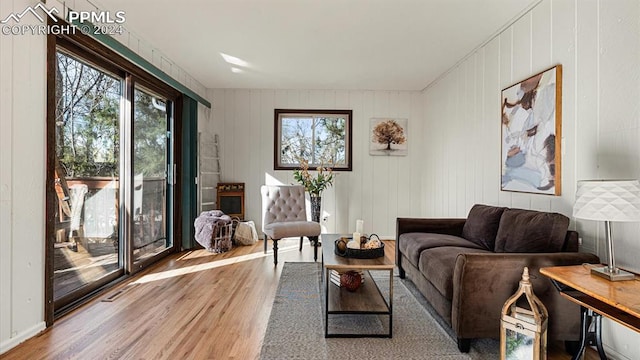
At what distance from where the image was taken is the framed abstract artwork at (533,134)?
2469 millimetres

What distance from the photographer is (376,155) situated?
18.2ft

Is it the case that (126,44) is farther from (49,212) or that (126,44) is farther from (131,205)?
(49,212)

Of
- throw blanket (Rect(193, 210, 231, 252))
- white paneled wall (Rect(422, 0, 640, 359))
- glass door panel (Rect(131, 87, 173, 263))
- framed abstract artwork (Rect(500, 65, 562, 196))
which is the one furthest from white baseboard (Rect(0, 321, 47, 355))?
framed abstract artwork (Rect(500, 65, 562, 196))

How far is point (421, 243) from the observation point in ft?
9.55

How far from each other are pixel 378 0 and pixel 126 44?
8.05ft

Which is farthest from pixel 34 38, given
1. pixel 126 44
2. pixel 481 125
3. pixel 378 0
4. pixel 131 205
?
pixel 481 125

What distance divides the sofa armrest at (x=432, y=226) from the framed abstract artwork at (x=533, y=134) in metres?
0.61

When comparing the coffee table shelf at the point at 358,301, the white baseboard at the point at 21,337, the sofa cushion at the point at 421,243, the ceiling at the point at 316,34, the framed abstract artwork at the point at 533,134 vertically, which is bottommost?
the white baseboard at the point at 21,337

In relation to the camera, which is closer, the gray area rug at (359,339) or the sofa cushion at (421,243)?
the gray area rug at (359,339)

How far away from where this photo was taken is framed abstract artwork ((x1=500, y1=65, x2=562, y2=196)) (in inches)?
97.2

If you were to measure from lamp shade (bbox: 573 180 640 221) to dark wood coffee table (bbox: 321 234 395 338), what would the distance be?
1.11m

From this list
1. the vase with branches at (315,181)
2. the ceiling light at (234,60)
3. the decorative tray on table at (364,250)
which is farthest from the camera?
the vase with branches at (315,181)

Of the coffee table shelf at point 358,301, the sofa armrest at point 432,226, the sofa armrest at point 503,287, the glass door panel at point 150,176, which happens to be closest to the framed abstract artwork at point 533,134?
the sofa armrest at point 432,226

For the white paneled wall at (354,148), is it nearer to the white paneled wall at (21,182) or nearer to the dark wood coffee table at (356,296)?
the dark wood coffee table at (356,296)
